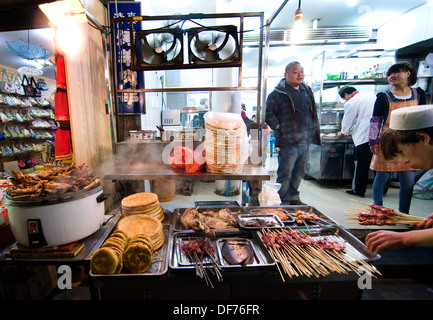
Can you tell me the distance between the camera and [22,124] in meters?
6.89

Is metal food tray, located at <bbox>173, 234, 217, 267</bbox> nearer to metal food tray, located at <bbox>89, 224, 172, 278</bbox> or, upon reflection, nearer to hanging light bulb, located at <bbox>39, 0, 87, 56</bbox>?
metal food tray, located at <bbox>89, 224, 172, 278</bbox>

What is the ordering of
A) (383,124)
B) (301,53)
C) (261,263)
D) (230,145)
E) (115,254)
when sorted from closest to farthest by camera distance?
(115,254) < (261,263) < (230,145) < (383,124) < (301,53)

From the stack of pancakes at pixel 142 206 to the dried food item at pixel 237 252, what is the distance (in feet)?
2.96

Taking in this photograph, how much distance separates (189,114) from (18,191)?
7711 mm

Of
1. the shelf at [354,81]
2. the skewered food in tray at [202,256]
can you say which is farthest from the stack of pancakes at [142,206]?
the shelf at [354,81]

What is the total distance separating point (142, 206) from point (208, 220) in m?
0.75

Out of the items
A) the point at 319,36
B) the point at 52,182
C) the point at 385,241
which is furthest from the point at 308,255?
the point at 319,36

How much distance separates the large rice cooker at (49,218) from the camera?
1633mm

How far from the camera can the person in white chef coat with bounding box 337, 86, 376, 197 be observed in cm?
516

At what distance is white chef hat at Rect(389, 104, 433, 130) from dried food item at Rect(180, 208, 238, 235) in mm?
1775

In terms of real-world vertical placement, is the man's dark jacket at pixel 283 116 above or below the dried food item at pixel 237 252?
above

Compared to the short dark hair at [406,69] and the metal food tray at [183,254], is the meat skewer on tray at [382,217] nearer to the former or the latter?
the metal food tray at [183,254]

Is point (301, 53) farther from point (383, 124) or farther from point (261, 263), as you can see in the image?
point (261, 263)
